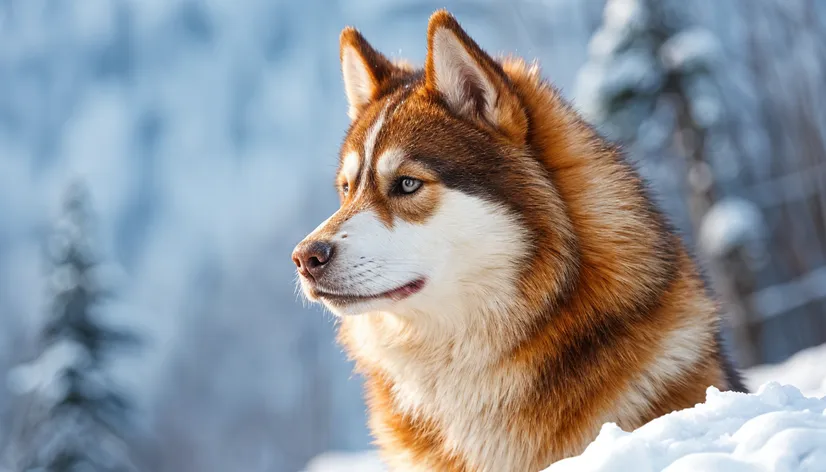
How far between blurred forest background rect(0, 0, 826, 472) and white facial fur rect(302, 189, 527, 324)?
4.35 feet

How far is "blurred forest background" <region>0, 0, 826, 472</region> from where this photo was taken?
14789 mm

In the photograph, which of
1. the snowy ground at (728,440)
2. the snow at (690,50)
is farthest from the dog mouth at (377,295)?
the snow at (690,50)

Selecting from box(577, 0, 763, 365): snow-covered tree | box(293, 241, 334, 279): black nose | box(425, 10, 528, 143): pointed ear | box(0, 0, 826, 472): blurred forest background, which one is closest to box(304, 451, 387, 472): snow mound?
box(0, 0, 826, 472): blurred forest background

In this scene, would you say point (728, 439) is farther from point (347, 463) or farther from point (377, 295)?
point (347, 463)

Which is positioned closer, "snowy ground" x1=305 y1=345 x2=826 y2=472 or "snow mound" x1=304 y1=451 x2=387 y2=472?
"snowy ground" x1=305 y1=345 x2=826 y2=472

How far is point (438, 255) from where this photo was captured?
374 cm

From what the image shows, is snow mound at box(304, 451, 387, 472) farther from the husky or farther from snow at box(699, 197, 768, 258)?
snow at box(699, 197, 768, 258)

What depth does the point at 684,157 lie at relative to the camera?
15.4 m

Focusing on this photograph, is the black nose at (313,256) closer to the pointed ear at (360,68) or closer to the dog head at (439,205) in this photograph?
the dog head at (439,205)

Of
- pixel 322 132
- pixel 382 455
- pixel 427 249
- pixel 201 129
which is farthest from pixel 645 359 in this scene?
pixel 201 129

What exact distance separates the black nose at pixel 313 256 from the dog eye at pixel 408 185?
481 mm

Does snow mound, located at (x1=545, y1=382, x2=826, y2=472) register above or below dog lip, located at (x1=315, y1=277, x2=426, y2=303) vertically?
below

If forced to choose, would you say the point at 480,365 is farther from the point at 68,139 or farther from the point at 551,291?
the point at 68,139

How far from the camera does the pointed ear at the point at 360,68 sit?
15.3 ft
